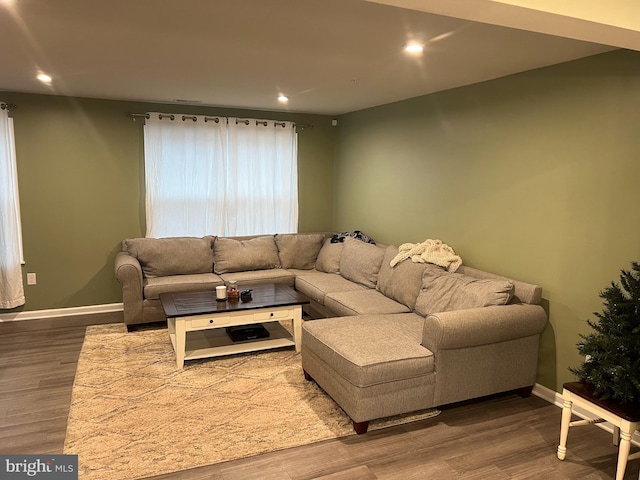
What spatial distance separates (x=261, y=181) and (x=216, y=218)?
718 mm

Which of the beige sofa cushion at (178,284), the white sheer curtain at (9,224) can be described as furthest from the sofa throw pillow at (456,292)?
the white sheer curtain at (9,224)

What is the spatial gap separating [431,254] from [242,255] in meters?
2.20

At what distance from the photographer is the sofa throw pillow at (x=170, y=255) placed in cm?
493

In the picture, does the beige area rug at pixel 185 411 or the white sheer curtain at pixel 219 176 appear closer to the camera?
the beige area rug at pixel 185 411

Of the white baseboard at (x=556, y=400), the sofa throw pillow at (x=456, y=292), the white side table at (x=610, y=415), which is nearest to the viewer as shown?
the white side table at (x=610, y=415)

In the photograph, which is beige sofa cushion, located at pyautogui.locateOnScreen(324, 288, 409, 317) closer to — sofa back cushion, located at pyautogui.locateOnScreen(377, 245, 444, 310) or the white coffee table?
sofa back cushion, located at pyautogui.locateOnScreen(377, 245, 444, 310)

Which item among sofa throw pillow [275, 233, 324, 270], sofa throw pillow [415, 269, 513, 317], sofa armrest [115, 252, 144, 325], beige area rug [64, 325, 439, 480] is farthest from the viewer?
sofa throw pillow [275, 233, 324, 270]

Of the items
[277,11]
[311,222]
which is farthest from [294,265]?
[277,11]

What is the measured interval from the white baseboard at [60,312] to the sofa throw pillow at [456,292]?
136 inches

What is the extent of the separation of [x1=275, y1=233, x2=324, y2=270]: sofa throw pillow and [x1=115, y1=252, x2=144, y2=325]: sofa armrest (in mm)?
1651

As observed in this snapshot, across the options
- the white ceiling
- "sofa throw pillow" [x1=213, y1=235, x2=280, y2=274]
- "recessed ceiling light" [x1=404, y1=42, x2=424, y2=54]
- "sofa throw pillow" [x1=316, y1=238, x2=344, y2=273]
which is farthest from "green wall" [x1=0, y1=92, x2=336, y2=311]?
"recessed ceiling light" [x1=404, y1=42, x2=424, y2=54]

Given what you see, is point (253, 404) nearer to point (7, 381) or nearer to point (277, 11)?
point (7, 381)

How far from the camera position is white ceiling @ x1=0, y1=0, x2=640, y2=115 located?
2088mm

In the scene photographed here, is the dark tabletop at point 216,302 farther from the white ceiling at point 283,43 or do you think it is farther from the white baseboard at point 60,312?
the white ceiling at point 283,43
